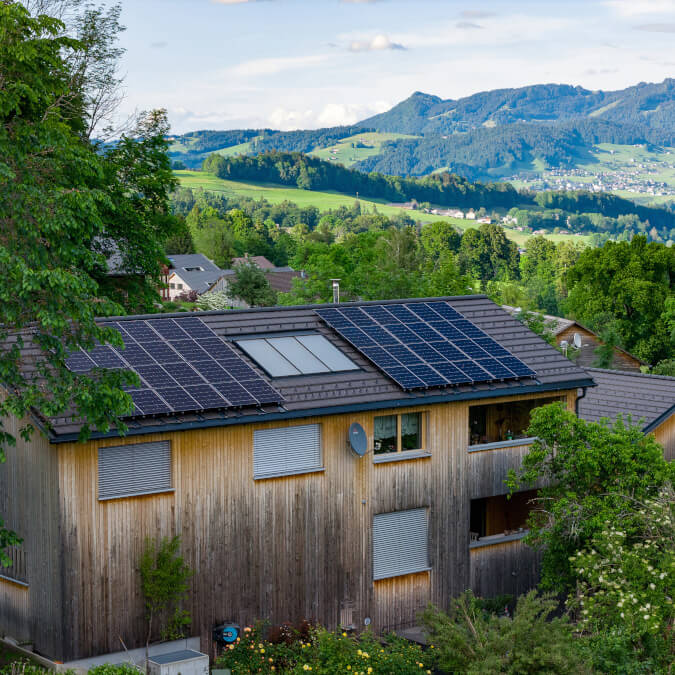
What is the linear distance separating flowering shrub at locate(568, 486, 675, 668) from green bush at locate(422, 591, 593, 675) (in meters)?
1.02

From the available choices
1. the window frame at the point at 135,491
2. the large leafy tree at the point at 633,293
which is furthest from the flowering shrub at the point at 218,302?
the window frame at the point at 135,491

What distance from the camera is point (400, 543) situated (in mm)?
23641

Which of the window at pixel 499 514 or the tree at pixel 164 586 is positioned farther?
the window at pixel 499 514

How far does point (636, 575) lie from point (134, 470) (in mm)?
10274

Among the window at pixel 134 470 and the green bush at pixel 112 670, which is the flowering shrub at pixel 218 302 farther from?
the green bush at pixel 112 670

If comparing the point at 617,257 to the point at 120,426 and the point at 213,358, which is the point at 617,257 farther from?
the point at 120,426

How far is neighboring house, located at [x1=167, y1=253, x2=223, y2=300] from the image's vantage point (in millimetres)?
119688

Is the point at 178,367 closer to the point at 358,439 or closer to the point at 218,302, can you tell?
the point at 358,439

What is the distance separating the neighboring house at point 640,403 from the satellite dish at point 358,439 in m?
11.4

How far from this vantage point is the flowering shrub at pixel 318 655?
1848 centimetres

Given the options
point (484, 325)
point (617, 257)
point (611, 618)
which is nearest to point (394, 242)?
point (617, 257)

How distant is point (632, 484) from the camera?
21.7m

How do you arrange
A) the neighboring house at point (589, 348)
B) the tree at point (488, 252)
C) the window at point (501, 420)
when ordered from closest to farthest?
the window at point (501, 420) → the neighboring house at point (589, 348) → the tree at point (488, 252)

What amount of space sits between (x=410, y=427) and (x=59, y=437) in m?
8.79
